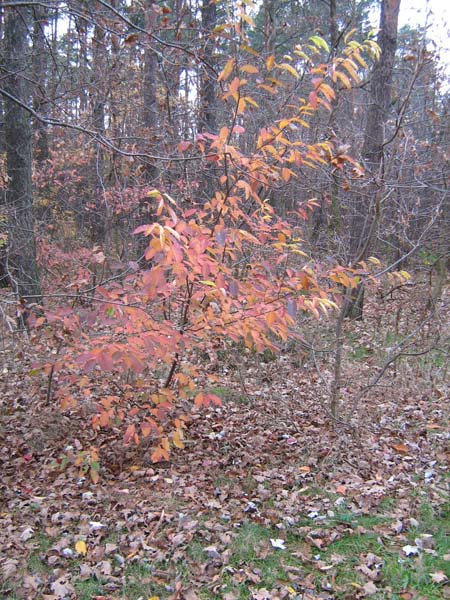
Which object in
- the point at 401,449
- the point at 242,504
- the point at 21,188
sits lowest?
the point at 242,504

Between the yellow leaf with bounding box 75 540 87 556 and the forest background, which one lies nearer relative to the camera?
the forest background

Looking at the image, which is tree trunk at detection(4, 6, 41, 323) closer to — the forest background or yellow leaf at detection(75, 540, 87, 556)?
the forest background

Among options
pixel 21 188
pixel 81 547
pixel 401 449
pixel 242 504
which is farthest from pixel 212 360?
pixel 21 188

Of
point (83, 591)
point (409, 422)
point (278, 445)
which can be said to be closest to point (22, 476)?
point (83, 591)

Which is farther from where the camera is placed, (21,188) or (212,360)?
(21,188)

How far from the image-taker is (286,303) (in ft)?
11.0

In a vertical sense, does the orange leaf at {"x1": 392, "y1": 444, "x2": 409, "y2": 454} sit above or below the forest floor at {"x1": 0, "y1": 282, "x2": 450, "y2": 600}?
above

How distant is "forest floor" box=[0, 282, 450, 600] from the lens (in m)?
3.12

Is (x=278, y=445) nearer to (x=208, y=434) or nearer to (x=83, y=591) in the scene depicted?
(x=208, y=434)

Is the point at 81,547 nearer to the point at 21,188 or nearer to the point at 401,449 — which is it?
the point at 401,449

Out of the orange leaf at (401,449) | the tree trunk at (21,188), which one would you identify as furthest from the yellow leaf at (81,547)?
the tree trunk at (21,188)

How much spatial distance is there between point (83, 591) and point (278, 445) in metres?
2.35

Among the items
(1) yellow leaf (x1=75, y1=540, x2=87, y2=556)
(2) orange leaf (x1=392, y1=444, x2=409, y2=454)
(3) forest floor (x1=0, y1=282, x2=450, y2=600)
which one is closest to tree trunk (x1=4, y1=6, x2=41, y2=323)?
(3) forest floor (x1=0, y1=282, x2=450, y2=600)

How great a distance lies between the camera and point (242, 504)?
13.0ft
